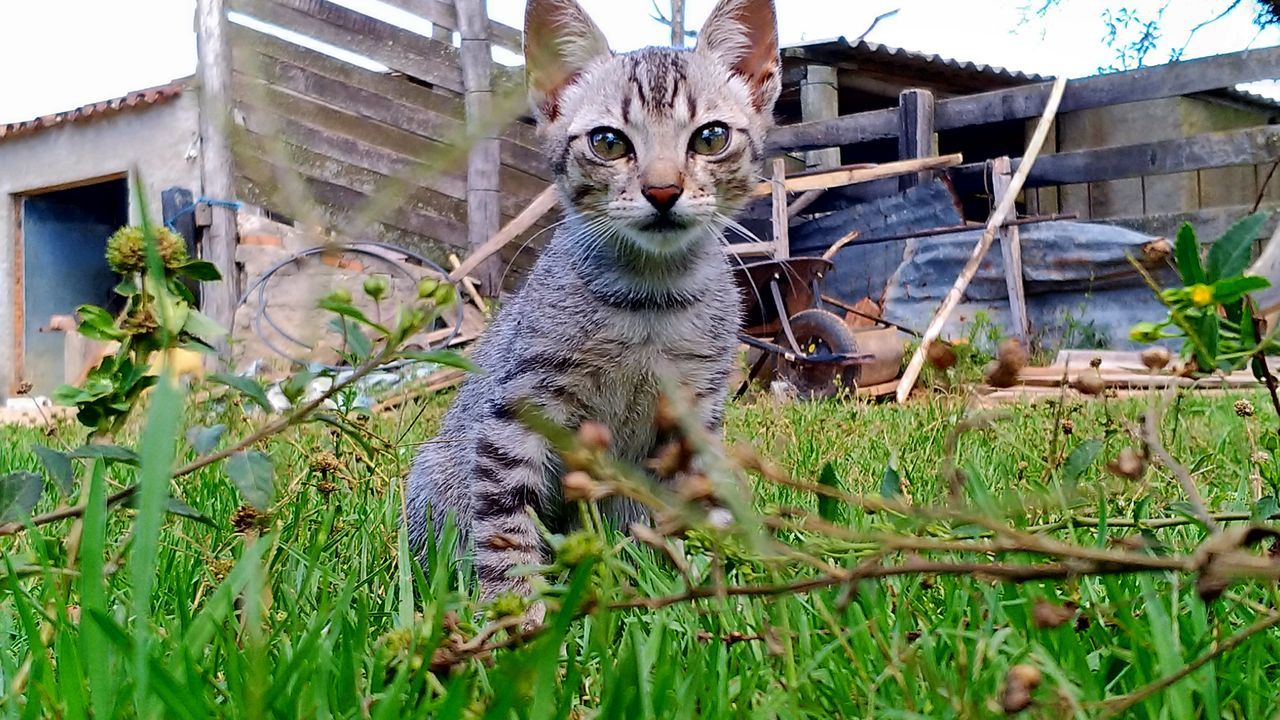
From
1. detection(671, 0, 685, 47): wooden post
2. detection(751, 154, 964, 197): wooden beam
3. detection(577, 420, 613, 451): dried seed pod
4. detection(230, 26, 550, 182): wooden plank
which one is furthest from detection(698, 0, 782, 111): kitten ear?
detection(671, 0, 685, 47): wooden post

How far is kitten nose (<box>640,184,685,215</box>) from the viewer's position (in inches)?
104

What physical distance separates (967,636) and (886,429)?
9.80 ft

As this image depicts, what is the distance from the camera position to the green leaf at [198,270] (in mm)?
1649

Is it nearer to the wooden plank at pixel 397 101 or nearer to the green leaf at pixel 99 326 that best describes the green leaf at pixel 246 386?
the green leaf at pixel 99 326

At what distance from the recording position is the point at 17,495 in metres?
1.44

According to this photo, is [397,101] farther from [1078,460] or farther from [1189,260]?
[1189,260]

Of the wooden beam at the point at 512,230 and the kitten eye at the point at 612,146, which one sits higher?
the wooden beam at the point at 512,230

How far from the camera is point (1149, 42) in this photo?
16.8 metres

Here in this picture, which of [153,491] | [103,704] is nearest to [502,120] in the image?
[153,491]

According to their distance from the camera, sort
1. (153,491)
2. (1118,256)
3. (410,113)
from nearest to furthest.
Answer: (153,491)
(1118,256)
(410,113)

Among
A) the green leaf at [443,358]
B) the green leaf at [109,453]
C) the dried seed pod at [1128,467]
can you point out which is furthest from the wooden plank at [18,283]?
the dried seed pod at [1128,467]

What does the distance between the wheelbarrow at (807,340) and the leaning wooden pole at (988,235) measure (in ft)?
0.83

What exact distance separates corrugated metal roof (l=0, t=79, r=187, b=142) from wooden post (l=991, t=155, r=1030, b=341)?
7397mm

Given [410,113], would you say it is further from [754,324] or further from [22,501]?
[22,501]
